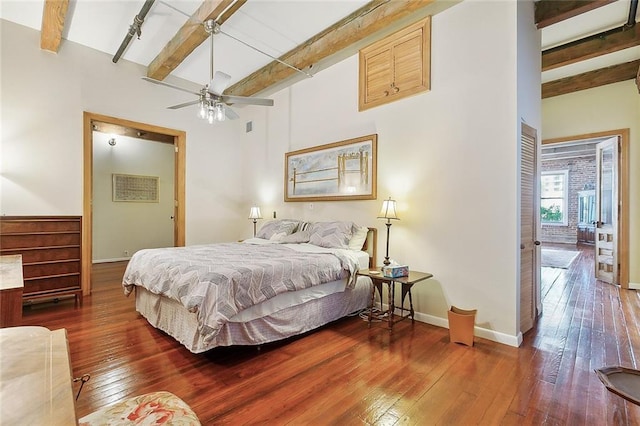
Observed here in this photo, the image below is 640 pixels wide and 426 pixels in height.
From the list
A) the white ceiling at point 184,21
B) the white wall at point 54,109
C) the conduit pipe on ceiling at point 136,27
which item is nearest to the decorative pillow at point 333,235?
the white ceiling at point 184,21

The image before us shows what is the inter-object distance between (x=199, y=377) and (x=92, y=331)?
149 cm

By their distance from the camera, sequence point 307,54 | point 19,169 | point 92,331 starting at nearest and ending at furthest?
point 92,331 < point 19,169 < point 307,54

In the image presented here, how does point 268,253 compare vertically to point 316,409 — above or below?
above

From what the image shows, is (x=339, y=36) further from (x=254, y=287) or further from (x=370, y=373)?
(x=370, y=373)

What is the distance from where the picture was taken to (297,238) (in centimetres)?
387

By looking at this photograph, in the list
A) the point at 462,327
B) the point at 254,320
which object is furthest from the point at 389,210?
the point at 254,320

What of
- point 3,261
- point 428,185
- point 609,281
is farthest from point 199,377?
point 609,281

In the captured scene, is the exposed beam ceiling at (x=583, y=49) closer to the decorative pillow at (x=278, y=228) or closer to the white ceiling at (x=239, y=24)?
the white ceiling at (x=239, y=24)

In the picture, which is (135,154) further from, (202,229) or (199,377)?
(199,377)

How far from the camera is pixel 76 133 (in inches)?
155

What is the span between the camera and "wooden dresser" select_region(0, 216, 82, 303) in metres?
3.18

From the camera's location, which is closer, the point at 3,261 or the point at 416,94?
the point at 3,261

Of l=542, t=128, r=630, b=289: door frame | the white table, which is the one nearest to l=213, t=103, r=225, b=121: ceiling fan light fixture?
the white table

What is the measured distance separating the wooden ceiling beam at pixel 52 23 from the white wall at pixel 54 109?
0.64ft
